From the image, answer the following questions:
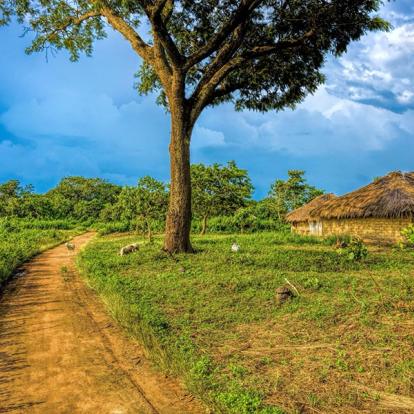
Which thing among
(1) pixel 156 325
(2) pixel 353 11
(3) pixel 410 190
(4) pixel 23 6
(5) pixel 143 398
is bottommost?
(5) pixel 143 398

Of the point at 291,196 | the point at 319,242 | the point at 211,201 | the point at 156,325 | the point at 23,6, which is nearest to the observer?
the point at 156,325

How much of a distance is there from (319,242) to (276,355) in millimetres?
15192

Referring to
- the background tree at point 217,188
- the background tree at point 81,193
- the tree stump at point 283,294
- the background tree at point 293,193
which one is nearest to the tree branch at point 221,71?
the tree stump at point 283,294

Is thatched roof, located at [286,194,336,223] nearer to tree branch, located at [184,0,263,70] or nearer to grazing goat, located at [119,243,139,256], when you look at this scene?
grazing goat, located at [119,243,139,256]

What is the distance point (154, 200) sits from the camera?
23.8 m

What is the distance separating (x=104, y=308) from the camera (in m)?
7.00

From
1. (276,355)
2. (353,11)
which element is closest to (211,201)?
(353,11)

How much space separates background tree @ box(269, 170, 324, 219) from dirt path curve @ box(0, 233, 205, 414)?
38.6 m

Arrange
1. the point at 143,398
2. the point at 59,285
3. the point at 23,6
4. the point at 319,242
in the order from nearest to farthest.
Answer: the point at 143,398 → the point at 59,285 → the point at 23,6 → the point at 319,242

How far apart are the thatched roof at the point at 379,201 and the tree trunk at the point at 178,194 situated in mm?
11268

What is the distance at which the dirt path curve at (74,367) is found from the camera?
3.51 meters

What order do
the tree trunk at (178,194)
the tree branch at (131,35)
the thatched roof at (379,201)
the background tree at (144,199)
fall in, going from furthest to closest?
1. the background tree at (144,199)
2. the thatched roof at (379,201)
3. the tree branch at (131,35)
4. the tree trunk at (178,194)

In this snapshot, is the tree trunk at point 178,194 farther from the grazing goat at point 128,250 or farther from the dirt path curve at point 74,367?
the dirt path curve at point 74,367

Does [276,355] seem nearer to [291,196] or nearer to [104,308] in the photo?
[104,308]
